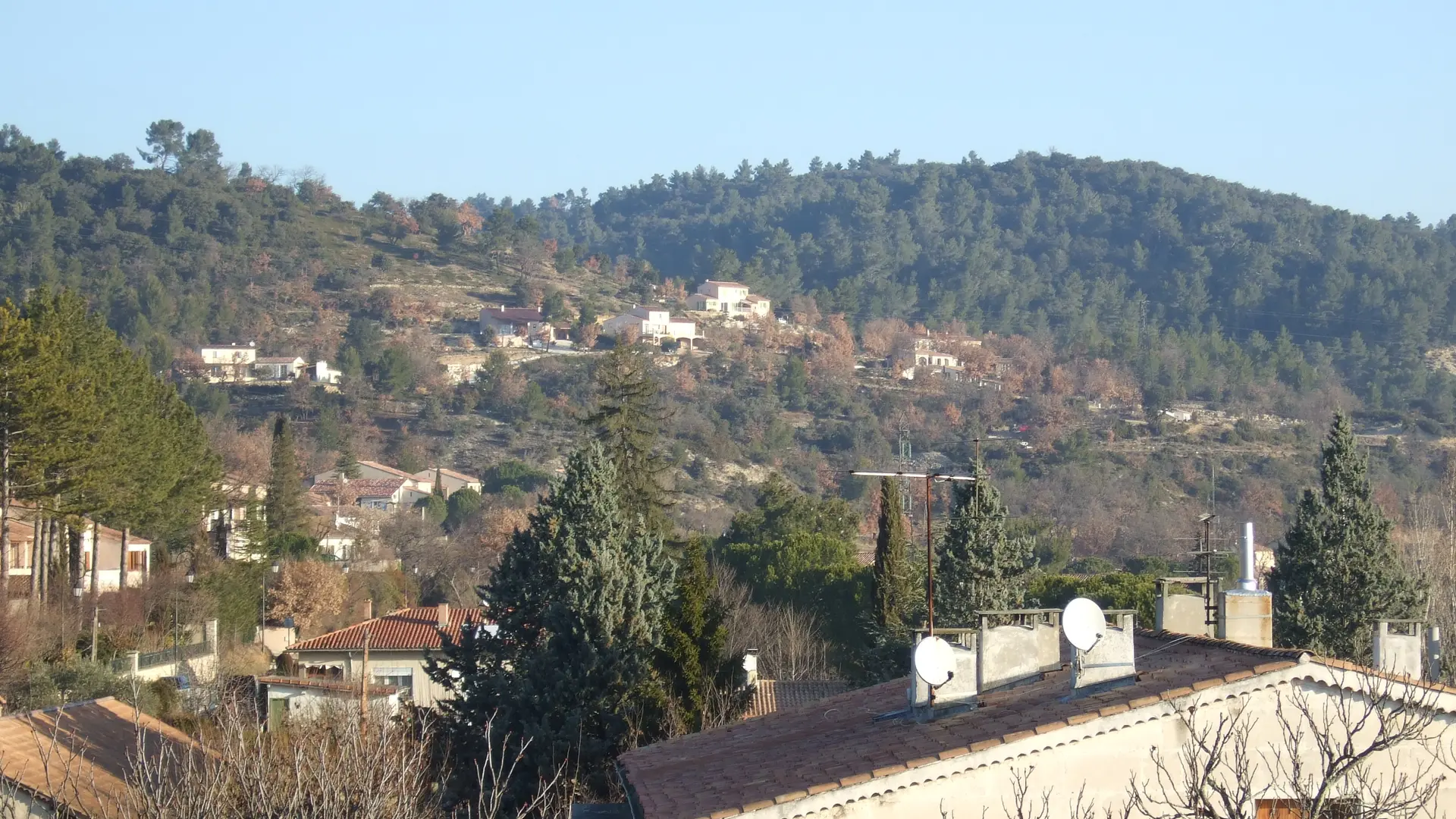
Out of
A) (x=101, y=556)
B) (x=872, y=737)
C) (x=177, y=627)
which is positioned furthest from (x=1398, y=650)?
(x=101, y=556)

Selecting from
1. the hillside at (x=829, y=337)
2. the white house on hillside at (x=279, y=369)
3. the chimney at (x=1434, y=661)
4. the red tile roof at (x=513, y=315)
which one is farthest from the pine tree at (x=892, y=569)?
the red tile roof at (x=513, y=315)

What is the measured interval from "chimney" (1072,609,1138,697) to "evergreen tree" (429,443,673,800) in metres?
8.64

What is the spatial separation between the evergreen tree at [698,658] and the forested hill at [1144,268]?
11500cm

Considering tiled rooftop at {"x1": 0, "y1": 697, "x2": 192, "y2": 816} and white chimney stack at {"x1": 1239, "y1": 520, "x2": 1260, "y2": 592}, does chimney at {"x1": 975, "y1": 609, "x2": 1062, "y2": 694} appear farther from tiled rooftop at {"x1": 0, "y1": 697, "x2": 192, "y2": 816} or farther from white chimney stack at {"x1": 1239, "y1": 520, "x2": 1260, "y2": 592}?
tiled rooftop at {"x1": 0, "y1": 697, "x2": 192, "y2": 816}

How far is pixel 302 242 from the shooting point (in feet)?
422

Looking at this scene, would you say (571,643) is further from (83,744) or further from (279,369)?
(279,369)

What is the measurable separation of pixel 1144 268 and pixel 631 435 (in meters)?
150

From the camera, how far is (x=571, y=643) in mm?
21297

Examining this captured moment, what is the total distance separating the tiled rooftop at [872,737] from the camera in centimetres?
933

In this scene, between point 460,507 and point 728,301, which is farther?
point 728,301

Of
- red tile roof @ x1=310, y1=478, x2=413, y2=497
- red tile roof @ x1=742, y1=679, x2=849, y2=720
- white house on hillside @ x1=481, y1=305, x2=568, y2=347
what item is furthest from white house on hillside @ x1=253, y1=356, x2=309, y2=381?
red tile roof @ x1=742, y1=679, x2=849, y2=720

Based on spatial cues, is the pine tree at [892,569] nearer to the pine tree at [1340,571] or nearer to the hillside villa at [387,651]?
the pine tree at [1340,571]

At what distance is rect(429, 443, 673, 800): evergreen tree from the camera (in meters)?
19.8

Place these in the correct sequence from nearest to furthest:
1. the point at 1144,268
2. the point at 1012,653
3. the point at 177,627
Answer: the point at 1012,653 < the point at 177,627 < the point at 1144,268
